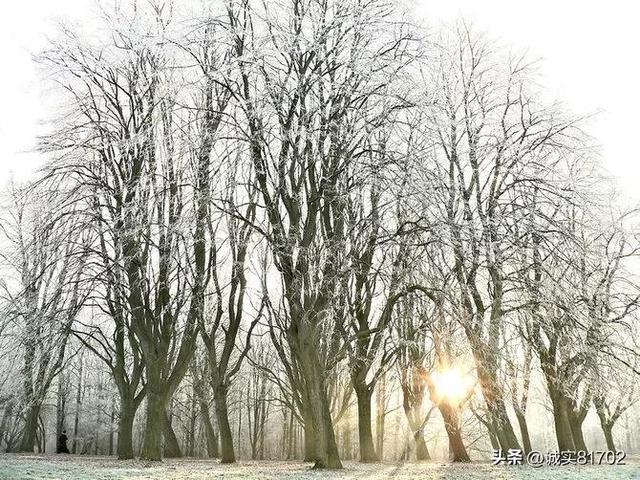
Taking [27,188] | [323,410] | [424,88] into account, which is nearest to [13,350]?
[27,188]

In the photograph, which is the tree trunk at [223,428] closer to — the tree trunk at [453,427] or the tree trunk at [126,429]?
the tree trunk at [126,429]

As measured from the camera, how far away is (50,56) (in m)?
15.1

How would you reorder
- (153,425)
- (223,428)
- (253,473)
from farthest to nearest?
(223,428), (153,425), (253,473)

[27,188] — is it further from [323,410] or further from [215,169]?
[323,410]

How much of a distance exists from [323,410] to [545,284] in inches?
211

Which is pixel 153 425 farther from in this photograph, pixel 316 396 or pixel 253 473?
pixel 316 396

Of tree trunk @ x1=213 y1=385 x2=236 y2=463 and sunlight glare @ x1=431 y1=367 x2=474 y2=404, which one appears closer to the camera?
sunlight glare @ x1=431 y1=367 x2=474 y2=404

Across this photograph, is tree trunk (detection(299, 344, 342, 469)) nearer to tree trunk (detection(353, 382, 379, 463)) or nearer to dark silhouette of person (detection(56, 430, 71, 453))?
tree trunk (detection(353, 382, 379, 463))

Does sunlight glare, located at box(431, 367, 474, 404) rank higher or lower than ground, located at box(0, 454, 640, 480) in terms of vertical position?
higher

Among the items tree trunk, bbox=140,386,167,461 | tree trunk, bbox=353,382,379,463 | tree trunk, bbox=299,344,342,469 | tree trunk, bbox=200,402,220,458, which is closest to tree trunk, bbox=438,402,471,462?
tree trunk, bbox=353,382,379,463

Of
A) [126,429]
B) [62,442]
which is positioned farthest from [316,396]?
[62,442]

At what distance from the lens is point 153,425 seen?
16.2 metres

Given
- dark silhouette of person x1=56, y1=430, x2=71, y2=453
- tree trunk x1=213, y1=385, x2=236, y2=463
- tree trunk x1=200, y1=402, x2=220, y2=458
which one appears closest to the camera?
tree trunk x1=213, y1=385, x2=236, y2=463

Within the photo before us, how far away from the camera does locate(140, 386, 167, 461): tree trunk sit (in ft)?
53.3
